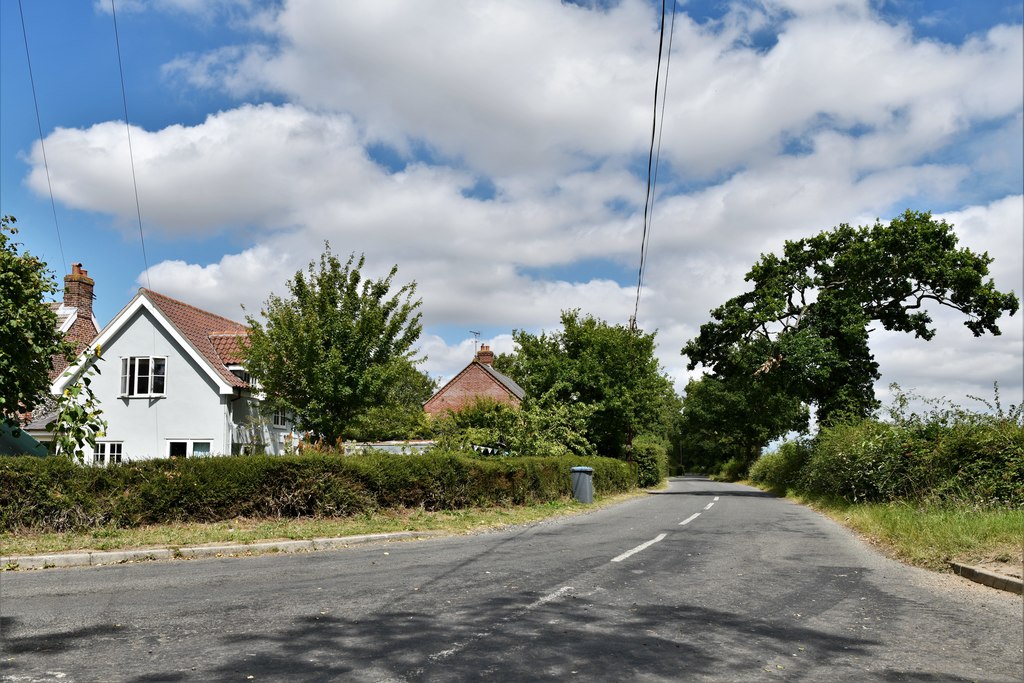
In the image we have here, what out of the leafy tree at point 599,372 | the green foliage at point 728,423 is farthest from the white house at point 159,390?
the green foliage at point 728,423

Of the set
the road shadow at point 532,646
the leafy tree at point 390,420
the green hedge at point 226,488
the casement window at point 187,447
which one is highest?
the leafy tree at point 390,420

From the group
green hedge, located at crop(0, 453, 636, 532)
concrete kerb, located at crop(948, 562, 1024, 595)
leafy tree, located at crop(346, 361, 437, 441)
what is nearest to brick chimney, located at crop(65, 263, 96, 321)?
leafy tree, located at crop(346, 361, 437, 441)

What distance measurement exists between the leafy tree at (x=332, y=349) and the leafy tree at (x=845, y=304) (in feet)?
49.9

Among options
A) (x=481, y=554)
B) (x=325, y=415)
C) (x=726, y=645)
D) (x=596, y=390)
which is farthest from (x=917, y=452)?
(x=596, y=390)

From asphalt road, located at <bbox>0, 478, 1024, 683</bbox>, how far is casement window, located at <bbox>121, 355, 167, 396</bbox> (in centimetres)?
2318

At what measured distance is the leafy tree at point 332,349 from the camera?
85.5 feet

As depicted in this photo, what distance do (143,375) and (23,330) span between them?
18.6 meters

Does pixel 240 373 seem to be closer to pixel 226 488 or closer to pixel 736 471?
pixel 226 488

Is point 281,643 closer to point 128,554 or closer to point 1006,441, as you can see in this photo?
point 128,554

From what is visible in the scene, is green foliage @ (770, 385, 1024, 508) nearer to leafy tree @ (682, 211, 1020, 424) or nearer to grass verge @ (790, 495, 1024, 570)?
grass verge @ (790, 495, 1024, 570)

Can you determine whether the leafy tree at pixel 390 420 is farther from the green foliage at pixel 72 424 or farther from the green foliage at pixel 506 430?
the green foliage at pixel 72 424

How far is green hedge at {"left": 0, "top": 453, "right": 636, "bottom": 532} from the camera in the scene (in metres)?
12.5

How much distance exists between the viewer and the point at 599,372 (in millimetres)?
37500

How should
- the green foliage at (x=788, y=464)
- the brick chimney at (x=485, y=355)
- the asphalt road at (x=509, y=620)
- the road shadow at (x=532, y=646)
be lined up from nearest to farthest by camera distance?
the road shadow at (x=532, y=646)
the asphalt road at (x=509, y=620)
the green foliage at (x=788, y=464)
the brick chimney at (x=485, y=355)
